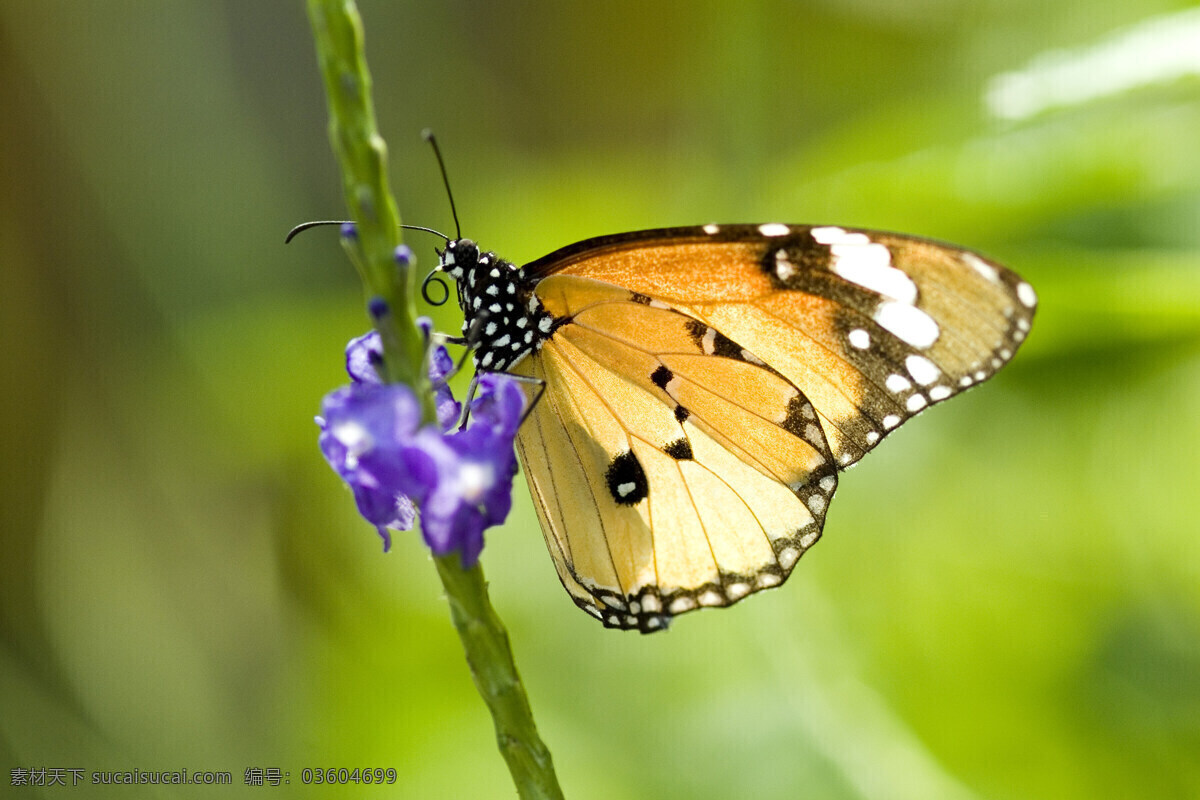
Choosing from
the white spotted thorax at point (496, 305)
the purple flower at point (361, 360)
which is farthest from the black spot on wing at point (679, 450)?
the purple flower at point (361, 360)

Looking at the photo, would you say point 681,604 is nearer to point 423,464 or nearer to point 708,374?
point 708,374

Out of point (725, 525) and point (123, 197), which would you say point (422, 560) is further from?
point (123, 197)

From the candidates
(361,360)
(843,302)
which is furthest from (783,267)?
(361,360)

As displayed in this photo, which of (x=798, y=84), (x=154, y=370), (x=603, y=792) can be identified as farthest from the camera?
(x=798, y=84)

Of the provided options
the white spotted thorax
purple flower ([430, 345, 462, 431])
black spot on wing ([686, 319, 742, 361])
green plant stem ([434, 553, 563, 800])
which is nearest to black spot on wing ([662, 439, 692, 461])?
black spot on wing ([686, 319, 742, 361])

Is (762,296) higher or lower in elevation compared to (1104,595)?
higher

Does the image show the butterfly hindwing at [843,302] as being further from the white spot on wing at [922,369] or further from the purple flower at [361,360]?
the purple flower at [361,360]

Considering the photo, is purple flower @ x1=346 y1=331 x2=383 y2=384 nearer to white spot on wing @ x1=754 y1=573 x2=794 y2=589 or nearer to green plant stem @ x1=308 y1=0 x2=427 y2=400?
green plant stem @ x1=308 y1=0 x2=427 y2=400

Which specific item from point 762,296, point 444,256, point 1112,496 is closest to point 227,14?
point 444,256
